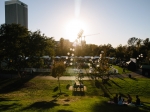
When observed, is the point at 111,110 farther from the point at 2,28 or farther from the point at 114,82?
the point at 2,28

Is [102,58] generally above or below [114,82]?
above

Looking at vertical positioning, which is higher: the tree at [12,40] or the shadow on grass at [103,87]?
the tree at [12,40]

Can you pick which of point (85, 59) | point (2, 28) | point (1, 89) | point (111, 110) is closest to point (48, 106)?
point (111, 110)

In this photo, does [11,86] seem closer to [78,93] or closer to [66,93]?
[66,93]

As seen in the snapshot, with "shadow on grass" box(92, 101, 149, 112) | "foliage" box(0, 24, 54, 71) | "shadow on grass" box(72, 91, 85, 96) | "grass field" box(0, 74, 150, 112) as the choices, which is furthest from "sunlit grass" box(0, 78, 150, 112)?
"foliage" box(0, 24, 54, 71)

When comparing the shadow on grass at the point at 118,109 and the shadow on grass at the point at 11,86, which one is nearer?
the shadow on grass at the point at 118,109

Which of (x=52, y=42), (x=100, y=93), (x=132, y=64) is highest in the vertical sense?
(x=52, y=42)

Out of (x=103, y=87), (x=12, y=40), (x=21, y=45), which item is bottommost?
(x=103, y=87)

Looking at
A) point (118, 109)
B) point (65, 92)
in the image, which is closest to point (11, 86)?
point (65, 92)

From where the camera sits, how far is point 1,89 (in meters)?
31.0

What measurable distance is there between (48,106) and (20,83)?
58.2 ft

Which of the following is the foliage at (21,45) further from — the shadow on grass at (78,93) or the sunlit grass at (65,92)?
the shadow on grass at (78,93)

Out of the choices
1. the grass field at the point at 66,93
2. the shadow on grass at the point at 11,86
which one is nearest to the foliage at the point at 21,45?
the shadow on grass at the point at 11,86

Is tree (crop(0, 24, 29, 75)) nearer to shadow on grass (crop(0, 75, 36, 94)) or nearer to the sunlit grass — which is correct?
shadow on grass (crop(0, 75, 36, 94))
